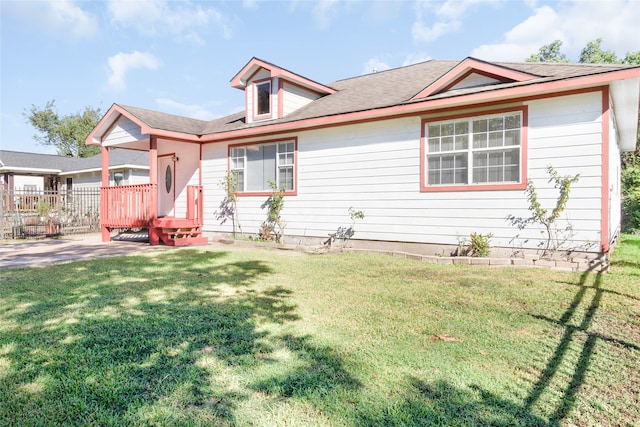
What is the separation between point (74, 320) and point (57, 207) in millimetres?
12870

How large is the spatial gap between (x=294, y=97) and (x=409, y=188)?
498cm

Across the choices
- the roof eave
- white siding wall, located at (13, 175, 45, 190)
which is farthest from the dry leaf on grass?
white siding wall, located at (13, 175, 45, 190)

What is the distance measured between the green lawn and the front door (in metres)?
Result: 7.67

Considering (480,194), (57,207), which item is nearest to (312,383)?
(480,194)

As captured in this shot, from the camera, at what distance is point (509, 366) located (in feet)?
8.54

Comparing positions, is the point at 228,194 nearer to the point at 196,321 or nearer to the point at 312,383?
the point at 196,321

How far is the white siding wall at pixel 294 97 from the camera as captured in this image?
34.9 feet

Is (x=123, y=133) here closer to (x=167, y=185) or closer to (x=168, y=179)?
(x=168, y=179)

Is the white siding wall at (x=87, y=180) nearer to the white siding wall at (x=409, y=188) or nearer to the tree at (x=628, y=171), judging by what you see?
the white siding wall at (x=409, y=188)

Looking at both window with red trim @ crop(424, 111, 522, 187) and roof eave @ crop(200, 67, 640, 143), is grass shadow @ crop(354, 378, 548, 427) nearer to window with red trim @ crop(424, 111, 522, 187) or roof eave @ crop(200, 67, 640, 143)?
window with red trim @ crop(424, 111, 522, 187)

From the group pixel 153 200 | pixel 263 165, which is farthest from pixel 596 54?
pixel 153 200

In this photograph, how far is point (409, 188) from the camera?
7.94 metres

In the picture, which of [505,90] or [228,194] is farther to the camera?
[228,194]

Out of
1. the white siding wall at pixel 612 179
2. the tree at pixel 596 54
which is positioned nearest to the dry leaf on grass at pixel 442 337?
the white siding wall at pixel 612 179
